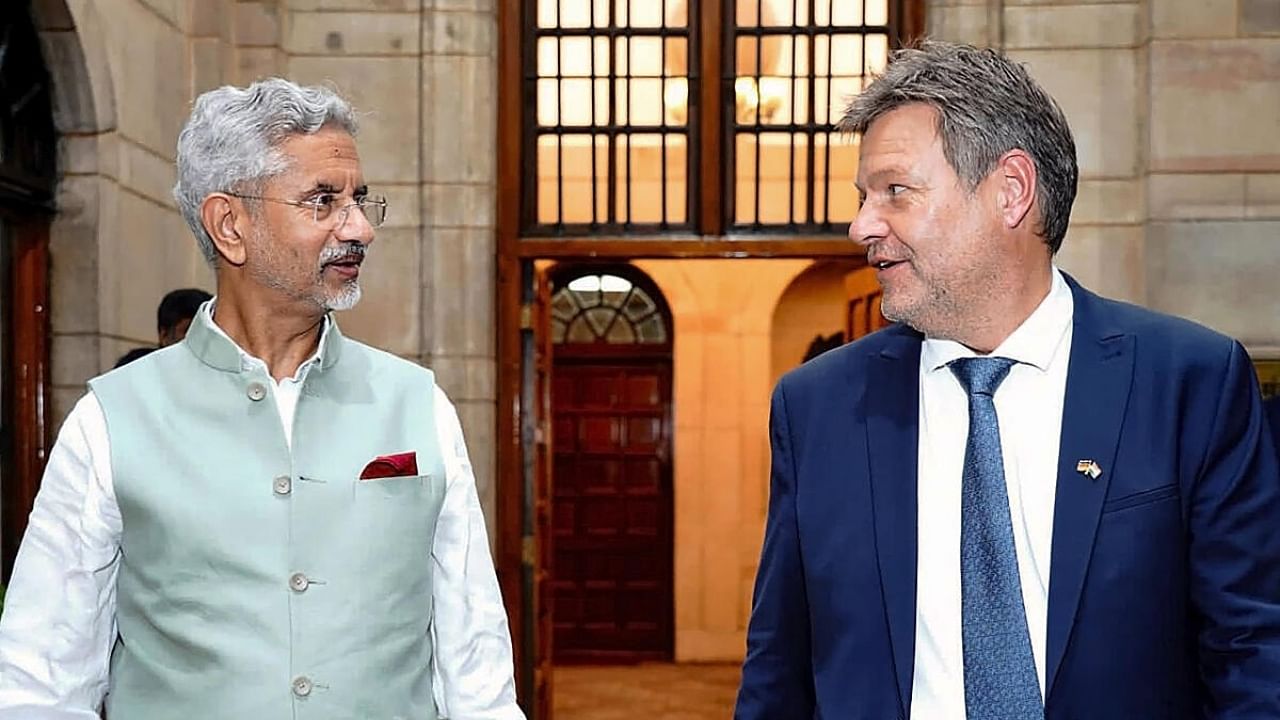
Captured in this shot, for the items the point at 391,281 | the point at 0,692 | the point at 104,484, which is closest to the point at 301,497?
the point at 104,484

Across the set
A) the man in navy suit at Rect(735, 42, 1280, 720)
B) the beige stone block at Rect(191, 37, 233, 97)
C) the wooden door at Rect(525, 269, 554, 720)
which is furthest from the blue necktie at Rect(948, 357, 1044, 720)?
the beige stone block at Rect(191, 37, 233, 97)

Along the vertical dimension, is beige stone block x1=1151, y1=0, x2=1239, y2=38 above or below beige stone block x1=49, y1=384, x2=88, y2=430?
above

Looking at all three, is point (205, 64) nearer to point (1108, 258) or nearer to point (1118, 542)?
point (1108, 258)

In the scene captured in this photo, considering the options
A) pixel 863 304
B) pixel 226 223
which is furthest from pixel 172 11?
pixel 226 223

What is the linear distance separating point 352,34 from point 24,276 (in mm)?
1815

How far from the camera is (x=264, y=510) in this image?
1764mm

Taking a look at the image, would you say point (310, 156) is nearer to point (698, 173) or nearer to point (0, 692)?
point (0, 692)

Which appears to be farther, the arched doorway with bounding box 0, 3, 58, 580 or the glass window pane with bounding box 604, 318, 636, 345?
the glass window pane with bounding box 604, 318, 636, 345

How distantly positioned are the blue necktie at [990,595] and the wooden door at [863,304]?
3.82 m

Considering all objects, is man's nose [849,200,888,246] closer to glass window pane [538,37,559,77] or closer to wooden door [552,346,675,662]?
glass window pane [538,37,559,77]

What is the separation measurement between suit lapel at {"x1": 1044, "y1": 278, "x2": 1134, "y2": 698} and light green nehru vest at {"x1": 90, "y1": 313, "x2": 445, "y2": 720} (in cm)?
77

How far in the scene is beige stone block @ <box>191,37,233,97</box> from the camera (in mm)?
5320

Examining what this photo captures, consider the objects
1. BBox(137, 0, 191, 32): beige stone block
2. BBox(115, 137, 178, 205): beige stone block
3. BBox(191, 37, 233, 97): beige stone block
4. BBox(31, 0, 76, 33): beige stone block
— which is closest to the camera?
BBox(31, 0, 76, 33): beige stone block

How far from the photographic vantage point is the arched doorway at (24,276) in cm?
425
